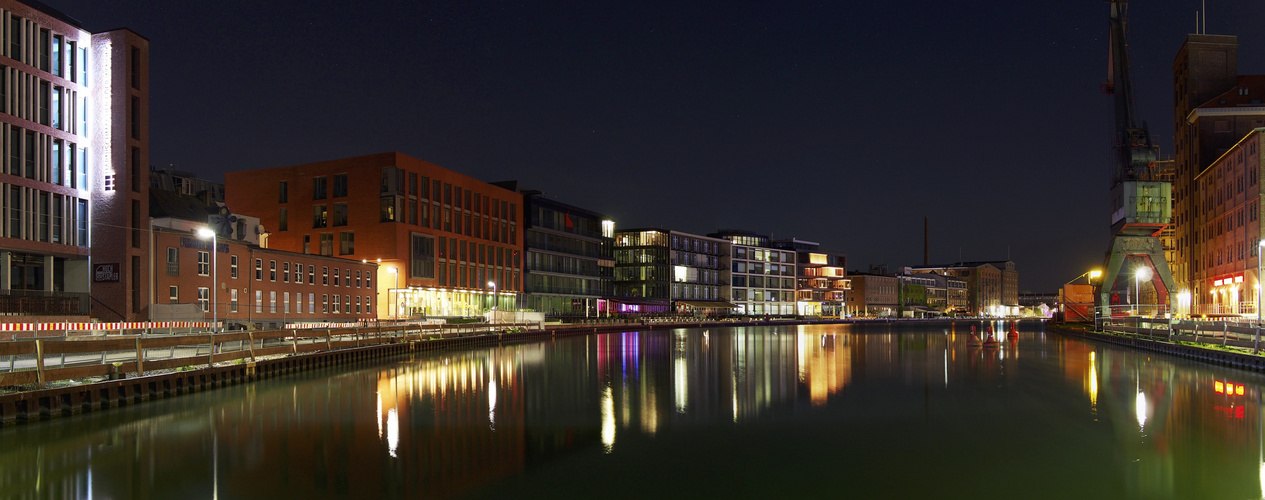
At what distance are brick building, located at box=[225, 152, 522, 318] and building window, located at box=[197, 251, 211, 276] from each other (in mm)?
19671

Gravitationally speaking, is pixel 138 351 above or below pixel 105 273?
below

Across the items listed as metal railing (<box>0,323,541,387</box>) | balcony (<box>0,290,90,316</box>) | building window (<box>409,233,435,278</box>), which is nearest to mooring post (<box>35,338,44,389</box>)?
metal railing (<box>0,323,541,387</box>)

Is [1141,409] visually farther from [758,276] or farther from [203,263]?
[758,276]

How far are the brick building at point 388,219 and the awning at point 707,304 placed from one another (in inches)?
2423

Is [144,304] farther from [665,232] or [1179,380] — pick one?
[665,232]

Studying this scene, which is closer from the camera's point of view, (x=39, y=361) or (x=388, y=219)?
(x=39, y=361)

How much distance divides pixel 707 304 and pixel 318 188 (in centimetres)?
8300

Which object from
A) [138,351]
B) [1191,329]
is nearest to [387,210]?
[138,351]

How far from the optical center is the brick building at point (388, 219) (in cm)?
7319

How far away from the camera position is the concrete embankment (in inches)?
1237

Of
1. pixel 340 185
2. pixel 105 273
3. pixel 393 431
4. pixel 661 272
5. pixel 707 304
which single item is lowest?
pixel 707 304

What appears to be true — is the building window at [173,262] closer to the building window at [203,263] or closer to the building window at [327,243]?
the building window at [203,263]

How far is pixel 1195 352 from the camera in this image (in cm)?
3800

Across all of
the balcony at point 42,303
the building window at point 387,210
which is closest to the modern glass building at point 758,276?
the building window at point 387,210
